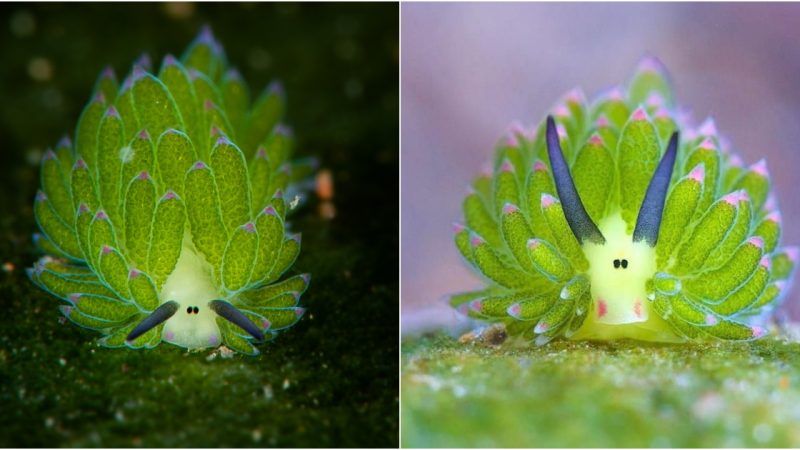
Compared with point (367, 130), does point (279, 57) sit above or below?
above

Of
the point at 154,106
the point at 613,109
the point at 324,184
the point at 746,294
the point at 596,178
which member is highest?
the point at 324,184

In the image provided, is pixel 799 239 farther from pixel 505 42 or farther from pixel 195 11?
pixel 195 11

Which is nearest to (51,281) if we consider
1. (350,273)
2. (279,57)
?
(350,273)

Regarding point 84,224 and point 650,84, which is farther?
point 650,84

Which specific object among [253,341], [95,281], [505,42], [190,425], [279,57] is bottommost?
[190,425]

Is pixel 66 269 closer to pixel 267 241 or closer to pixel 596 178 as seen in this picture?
pixel 267 241

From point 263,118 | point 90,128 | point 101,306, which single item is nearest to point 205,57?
point 263,118
